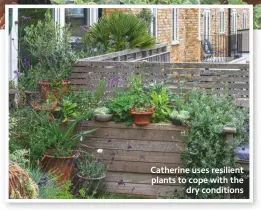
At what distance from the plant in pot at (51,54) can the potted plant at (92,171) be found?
0.25 meters

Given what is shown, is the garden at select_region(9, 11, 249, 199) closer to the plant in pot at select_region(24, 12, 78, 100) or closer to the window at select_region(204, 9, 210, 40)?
the plant in pot at select_region(24, 12, 78, 100)

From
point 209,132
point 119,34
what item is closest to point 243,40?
point 119,34

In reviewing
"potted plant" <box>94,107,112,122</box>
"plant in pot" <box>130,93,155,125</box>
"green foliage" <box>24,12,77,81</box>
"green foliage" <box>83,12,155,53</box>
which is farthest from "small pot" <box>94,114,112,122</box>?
"green foliage" <box>83,12,155,53</box>

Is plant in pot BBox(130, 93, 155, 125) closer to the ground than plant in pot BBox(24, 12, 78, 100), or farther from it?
closer to the ground

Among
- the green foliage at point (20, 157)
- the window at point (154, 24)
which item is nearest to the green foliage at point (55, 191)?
the green foliage at point (20, 157)

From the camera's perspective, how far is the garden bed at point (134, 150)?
1.74 metres

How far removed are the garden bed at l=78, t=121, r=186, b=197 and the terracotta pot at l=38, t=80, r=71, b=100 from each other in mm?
180

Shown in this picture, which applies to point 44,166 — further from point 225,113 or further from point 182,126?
point 225,113

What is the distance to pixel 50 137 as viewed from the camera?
191 cm

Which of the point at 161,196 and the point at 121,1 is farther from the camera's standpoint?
the point at 161,196

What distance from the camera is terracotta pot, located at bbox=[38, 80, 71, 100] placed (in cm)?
175

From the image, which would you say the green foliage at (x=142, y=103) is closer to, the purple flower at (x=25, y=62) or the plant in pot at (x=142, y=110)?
the plant in pot at (x=142, y=110)
